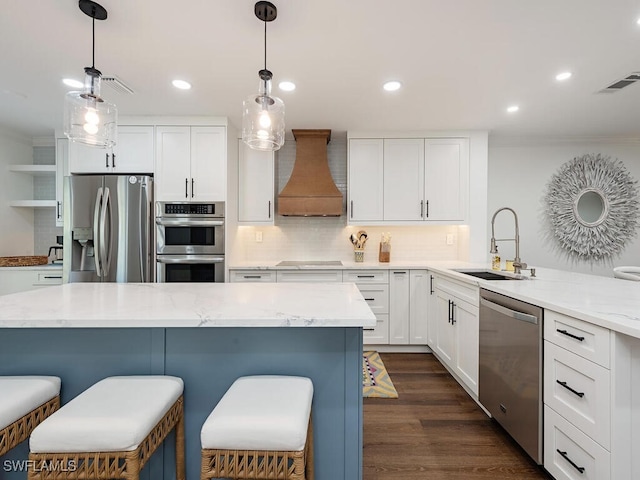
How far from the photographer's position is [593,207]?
3965 millimetres

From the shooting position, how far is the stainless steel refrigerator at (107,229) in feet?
10.4

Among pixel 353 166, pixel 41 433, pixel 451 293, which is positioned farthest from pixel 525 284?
pixel 41 433

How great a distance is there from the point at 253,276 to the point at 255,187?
3.54 feet

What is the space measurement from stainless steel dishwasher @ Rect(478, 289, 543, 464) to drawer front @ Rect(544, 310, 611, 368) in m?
0.07

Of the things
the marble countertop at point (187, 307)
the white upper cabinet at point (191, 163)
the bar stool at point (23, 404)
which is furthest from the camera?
the white upper cabinet at point (191, 163)

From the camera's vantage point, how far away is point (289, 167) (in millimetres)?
4082

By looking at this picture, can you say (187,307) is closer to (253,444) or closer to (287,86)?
(253,444)

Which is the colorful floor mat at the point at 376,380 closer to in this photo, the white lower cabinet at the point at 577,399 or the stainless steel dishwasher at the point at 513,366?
the stainless steel dishwasher at the point at 513,366

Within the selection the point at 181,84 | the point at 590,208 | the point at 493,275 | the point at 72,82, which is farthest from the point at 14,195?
the point at 590,208

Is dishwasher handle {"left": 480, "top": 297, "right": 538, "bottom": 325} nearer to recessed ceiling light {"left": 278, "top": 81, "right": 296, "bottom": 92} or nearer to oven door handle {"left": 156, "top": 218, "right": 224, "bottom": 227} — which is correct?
recessed ceiling light {"left": 278, "top": 81, "right": 296, "bottom": 92}

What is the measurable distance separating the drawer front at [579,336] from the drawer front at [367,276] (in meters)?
1.92

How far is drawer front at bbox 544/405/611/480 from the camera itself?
4.30 ft

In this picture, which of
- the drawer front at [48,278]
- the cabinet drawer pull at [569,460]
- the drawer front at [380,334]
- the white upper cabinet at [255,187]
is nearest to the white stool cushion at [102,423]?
the cabinet drawer pull at [569,460]

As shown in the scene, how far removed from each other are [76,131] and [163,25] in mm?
802
